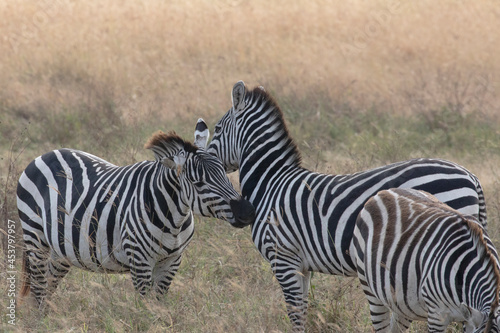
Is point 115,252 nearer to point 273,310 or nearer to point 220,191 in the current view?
point 220,191

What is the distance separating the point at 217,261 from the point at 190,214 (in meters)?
1.27

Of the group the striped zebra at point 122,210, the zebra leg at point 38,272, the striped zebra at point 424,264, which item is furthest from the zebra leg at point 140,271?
the striped zebra at point 424,264

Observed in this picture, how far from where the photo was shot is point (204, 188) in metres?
4.66

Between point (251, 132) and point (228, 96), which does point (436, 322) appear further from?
point (228, 96)

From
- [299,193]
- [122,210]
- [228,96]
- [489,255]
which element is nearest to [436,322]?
[489,255]

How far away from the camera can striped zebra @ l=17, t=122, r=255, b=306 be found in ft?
15.5

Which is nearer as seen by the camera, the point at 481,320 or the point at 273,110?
the point at 481,320

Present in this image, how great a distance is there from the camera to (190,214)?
4.98 m

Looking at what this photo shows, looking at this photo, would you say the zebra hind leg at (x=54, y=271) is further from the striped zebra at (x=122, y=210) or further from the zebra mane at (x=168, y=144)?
the zebra mane at (x=168, y=144)

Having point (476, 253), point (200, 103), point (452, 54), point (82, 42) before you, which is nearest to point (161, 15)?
point (82, 42)

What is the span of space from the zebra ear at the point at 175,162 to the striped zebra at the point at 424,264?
1.44 metres

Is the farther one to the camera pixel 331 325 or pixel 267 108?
pixel 267 108

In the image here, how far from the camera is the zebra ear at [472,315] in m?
2.90

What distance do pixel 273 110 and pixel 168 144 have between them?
3.10 ft
